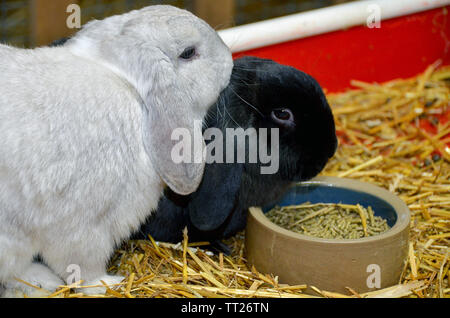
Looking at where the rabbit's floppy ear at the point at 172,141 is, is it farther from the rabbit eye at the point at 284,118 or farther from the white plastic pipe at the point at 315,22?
the white plastic pipe at the point at 315,22

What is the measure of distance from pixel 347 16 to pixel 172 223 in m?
1.33

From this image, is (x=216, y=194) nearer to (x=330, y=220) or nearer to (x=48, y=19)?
(x=330, y=220)

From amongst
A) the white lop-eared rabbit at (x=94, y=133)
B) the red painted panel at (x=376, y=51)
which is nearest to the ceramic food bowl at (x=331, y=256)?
the white lop-eared rabbit at (x=94, y=133)

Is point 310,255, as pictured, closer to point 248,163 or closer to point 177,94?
point 248,163

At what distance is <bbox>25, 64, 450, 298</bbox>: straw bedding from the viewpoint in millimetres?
1977

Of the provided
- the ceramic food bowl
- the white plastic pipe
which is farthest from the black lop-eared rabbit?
the white plastic pipe

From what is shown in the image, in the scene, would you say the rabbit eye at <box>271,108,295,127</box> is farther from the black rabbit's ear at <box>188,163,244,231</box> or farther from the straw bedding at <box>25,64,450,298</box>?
the straw bedding at <box>25,64,450,298</box>

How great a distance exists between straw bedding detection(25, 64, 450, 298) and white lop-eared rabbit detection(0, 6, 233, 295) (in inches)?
6.5

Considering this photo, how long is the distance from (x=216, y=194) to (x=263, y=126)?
10.5 inches

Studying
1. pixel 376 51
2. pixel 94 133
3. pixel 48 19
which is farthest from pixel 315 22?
pixel 48 19

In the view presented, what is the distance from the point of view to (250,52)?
2.73 meters

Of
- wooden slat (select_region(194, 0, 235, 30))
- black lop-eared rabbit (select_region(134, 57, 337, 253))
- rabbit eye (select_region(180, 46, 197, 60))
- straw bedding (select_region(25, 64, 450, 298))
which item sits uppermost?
wooden slat (select_region(194, 0, 235, 30))

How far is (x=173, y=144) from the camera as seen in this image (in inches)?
72.0

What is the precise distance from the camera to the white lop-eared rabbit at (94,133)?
5.66 feet
